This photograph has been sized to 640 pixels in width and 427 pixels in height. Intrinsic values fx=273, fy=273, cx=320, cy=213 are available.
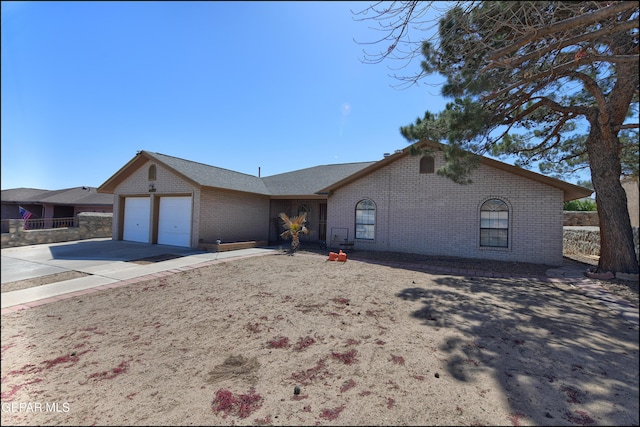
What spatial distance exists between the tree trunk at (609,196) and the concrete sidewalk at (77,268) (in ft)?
10.3

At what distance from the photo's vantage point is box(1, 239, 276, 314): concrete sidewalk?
1.31m

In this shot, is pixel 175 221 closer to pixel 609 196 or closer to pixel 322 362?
pixel 322 362

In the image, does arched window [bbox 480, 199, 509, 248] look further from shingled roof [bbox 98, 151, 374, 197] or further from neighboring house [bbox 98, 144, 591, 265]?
shingled roof [bbox 98, 151, 374, 197]

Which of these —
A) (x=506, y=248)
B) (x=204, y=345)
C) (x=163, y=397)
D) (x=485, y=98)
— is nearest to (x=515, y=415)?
(x=163, y=397)

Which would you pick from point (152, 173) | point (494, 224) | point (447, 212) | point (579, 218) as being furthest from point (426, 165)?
point (579, 218)

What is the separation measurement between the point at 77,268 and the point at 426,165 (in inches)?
438

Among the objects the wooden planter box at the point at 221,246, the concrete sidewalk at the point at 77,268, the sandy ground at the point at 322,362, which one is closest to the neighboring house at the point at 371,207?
the wooden planter box at the point at 221,246

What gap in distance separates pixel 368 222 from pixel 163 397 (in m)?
10.4

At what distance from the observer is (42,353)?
2.52 metres

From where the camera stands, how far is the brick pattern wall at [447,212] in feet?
30.3

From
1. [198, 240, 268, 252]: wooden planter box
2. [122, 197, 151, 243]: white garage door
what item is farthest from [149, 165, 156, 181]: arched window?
[198, 240, 268, 252]: wooden planter box

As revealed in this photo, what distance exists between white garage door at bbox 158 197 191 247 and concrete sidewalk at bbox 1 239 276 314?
1.20 meters

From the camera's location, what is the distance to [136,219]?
1434cm

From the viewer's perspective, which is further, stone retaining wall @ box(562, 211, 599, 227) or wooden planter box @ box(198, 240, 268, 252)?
stone retaining wall @ box(562, 211, 599, 227)
